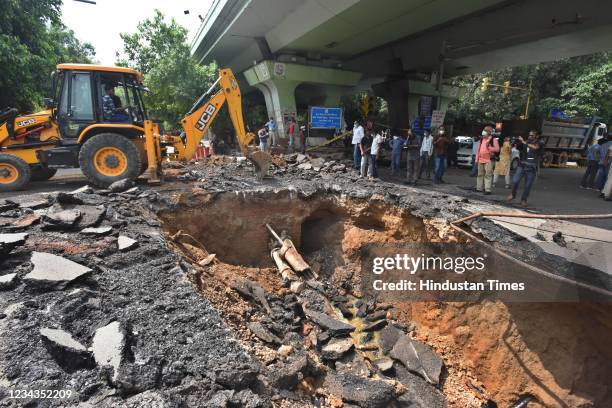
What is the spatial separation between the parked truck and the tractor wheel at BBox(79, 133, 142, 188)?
674 inches

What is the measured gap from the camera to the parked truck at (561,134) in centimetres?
1639

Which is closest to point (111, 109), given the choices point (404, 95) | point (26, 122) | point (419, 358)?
point (26, 122)

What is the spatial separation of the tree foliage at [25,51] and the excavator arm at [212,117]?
7633 millimetres

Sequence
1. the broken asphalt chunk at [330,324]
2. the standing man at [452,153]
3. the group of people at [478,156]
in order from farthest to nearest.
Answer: the standing man at [452,153]
the group of people at [478,156]
the broken asphalt chunk at [330,324]

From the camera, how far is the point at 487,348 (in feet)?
17.7

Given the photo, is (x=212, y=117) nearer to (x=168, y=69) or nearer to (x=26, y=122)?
(x=26, y=122)

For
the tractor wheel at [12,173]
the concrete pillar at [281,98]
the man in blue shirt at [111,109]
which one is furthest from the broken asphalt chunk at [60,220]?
the concrete pillar at [281,98]

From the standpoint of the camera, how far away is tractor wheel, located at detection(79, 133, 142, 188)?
7.33 m

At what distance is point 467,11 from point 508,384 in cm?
1093

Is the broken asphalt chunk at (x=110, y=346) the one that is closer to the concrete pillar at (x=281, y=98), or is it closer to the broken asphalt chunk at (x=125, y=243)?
the broken asphalt chunk at (x=125, y=243)

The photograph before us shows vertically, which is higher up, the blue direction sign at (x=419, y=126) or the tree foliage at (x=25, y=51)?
the tree foliage at (x=25, y=51)

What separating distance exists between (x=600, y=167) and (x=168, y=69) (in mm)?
19099

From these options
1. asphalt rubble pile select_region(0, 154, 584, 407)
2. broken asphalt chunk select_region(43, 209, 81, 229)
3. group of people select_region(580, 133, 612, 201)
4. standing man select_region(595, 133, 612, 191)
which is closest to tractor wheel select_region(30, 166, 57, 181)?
asphalt rubble pile select_region(0, 154, 584, 407)

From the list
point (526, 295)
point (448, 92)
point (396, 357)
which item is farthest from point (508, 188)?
point (448, 92)
